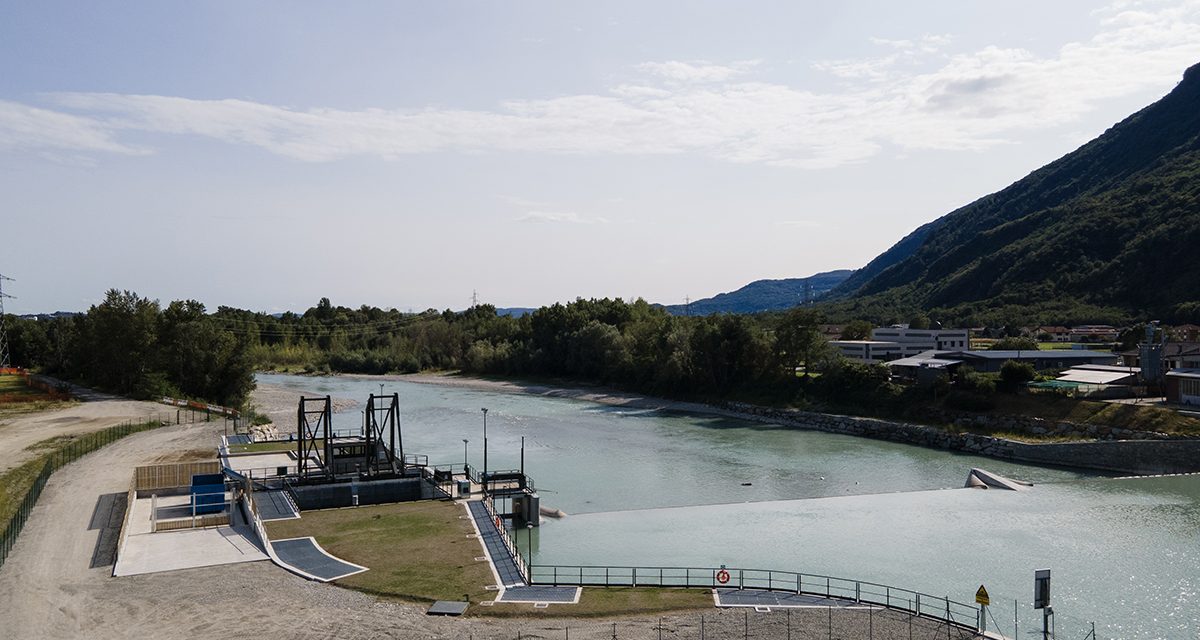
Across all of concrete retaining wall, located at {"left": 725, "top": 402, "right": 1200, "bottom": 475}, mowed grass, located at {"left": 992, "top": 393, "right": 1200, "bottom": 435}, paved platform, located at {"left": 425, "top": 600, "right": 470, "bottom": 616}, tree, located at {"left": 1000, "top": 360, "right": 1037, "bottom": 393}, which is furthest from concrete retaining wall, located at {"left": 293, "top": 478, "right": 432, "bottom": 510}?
tree, located at {"left": 1000, "top": 360, "right": 1037, "bottom": 393}

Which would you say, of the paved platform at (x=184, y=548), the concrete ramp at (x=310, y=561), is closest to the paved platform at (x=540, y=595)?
the concrete ramp at (x=310, y=561)

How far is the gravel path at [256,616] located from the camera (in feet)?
57.1

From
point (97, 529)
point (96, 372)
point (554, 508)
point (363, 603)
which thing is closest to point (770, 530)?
point (554, 508)

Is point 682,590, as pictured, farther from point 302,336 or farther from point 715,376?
point 302,336

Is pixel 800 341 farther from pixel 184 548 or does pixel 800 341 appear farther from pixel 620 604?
pixel 184 548

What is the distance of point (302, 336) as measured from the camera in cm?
14138

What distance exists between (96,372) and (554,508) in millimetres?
55755

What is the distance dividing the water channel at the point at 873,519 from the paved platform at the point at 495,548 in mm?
2014

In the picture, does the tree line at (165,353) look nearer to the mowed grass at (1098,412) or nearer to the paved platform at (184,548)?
the paved platform at (184,548)

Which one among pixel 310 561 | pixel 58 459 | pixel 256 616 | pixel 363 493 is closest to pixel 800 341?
pixel 363 493

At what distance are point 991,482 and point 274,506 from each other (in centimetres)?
3161

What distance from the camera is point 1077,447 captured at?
43594 millimetres

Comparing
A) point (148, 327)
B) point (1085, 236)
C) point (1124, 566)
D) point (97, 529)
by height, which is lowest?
point (1124, 566)

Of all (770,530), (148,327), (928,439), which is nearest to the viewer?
(770,530)
